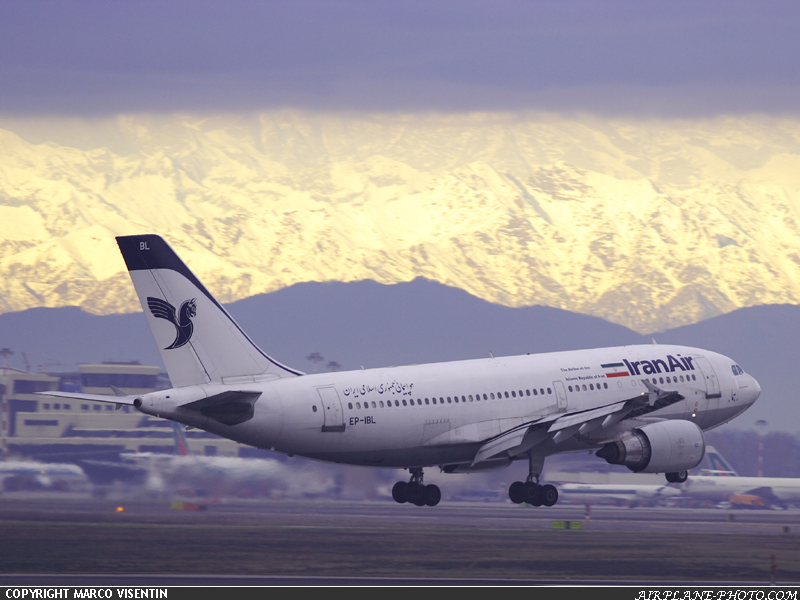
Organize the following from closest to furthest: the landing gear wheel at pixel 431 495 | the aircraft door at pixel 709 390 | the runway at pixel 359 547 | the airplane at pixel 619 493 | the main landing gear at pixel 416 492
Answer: the runway at pixel 359 547 < the main landing gear at pixel 416 492 < the landing gear wheel at pixel 431 495 < the aircraft door at pixel 709 390 < the airplane at pixel 619 493

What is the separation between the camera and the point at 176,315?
2031 inches

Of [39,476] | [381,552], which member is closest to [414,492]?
[381,552]

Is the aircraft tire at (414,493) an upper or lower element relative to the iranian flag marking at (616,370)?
lower

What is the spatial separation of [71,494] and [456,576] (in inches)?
1623

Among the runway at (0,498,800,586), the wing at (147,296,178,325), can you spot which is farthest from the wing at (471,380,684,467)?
the wing at (147,296,178,325)

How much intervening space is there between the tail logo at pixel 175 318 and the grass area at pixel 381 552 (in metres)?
8.54

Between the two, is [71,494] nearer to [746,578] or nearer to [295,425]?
[295,425]

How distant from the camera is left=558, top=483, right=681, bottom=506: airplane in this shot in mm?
107812

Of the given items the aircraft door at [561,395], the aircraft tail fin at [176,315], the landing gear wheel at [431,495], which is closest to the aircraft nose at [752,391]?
the aircraft door at [561,395]

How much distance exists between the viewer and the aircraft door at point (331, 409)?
172ft

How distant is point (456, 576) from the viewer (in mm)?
48531

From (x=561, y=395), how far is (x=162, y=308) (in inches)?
738

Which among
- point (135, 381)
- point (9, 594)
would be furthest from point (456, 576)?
point (135, 381)

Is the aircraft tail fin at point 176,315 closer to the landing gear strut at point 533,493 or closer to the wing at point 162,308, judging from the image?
the wing at point 162,308
